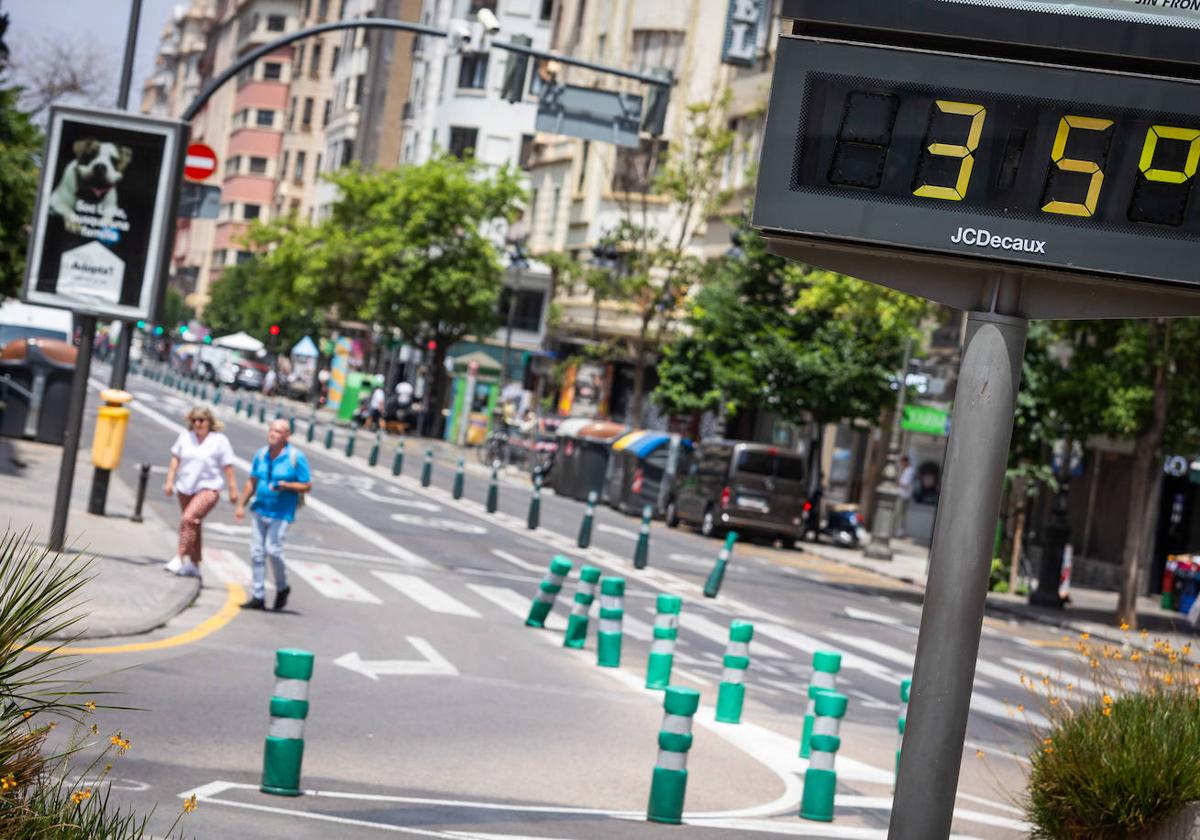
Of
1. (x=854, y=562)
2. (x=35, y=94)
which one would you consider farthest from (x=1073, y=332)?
(x=35, y=94)

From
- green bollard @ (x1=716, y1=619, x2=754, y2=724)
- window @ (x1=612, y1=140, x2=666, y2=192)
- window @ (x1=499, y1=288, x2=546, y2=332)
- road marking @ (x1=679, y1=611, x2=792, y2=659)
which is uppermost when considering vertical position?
window @ (x1=612, y1=140, x2=666, y2=192)

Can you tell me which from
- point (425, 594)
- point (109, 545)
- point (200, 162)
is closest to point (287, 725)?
point (109, 545)

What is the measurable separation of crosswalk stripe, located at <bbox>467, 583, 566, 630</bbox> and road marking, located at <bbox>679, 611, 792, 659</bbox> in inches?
62.5

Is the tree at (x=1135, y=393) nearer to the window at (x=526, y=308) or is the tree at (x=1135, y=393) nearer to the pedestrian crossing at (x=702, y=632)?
the pedestrian crossing at (x=702, y=632)

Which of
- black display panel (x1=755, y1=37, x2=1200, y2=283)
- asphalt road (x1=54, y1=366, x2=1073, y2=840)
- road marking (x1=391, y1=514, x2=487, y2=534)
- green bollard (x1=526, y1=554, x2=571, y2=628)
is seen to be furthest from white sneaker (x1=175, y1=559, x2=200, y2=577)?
black display panel (x1=755, y1=37, x2=1200, y2=283)

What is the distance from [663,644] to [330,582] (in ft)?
20.2

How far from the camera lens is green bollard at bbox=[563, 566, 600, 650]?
58.4 ft

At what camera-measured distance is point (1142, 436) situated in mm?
29047

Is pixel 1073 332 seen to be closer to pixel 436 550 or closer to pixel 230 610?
pixel 436 550

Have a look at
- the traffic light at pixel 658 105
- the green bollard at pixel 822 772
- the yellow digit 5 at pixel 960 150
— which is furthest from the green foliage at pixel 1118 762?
the traffic light at pixel 658 105

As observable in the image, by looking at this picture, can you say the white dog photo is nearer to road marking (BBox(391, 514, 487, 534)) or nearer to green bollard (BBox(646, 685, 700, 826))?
green bollard (BBox(646, 685, 700, 826))

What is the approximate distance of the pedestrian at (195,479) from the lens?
58.0ft

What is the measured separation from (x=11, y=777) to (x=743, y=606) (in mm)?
19759

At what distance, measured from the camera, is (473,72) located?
275 ft
